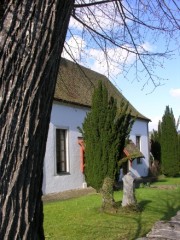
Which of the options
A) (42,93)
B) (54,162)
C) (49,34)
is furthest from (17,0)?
(54,162)

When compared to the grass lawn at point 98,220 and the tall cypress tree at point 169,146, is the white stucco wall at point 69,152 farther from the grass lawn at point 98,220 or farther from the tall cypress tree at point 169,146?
the tall cypress tree at point 169,146

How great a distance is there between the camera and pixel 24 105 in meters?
2.15

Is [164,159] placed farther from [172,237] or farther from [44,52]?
[44,52]

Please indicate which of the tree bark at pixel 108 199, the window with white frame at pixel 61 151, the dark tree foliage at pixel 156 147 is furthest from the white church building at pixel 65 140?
the dark tree foliage at pixel 156 147

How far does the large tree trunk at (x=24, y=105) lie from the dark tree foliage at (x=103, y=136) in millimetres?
11220

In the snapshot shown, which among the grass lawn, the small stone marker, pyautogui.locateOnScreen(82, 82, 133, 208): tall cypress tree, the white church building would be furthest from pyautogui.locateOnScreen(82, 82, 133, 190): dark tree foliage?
the small stone marker

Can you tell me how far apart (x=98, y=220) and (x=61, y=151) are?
898cm

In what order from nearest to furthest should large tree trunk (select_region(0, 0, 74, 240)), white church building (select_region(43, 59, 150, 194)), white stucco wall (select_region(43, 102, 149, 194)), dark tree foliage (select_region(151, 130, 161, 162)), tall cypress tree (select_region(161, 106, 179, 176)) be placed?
large tree trunk (select_region(0, 0, 74, 240))
white stucco wall (select_region(43, 102, 149, 194))
white church building (select_region(43, 59, 150, 194))
tall cypress tree (select_region(161, 106, 179, 176))
dark tree foliage (select_region(151, 130, 161, 162))

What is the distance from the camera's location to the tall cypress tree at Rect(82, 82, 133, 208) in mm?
13625

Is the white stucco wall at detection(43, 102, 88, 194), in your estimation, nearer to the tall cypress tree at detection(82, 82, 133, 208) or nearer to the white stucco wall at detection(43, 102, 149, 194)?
the white stucco wall at detection(43, 102, 149, 194)

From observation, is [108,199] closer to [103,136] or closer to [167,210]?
[167,210]

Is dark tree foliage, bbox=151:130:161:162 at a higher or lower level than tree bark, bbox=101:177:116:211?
higher

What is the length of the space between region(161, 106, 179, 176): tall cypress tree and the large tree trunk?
2516 centimetres

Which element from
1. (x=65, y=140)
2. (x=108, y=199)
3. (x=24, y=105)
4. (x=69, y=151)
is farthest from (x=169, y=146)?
(x=24, y=105)
